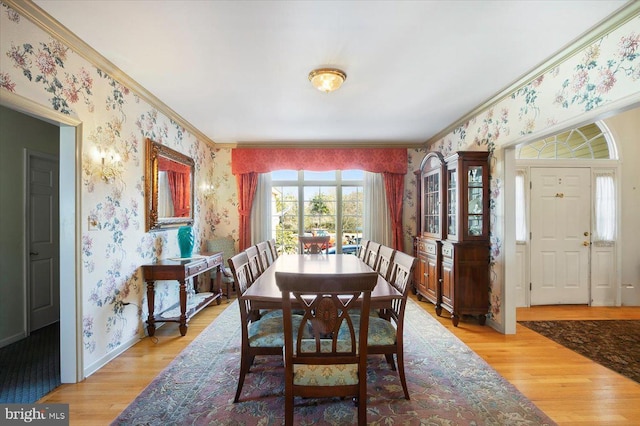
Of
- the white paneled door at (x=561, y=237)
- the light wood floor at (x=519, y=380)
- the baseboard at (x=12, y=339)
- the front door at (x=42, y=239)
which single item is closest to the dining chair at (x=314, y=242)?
the light wood floor at (x=519, y=380)

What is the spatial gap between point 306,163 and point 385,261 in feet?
9.15

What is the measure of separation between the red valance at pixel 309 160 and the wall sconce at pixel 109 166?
236cm

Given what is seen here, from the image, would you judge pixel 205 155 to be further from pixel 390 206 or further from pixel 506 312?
pixel 506 312

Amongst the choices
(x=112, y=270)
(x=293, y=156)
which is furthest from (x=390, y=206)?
(x=112, y=270)

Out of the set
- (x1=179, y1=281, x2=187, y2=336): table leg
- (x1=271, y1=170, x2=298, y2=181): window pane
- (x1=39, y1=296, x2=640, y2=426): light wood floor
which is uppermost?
(x1=271, y1=170, x2=298, y2=181): window pane

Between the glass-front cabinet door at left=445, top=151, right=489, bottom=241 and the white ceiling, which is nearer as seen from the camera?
the white ceiling

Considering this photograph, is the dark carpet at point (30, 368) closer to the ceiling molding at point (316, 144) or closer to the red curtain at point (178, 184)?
the red curtain at point (178, 184)

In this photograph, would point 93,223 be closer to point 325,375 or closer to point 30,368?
point 30,368

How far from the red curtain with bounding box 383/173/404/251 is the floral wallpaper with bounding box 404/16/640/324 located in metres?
1.05

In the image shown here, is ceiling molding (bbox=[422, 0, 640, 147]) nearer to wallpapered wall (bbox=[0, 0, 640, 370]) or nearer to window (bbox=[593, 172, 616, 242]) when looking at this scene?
wallpapered wall (bbox=[0, 0, 640, 370])

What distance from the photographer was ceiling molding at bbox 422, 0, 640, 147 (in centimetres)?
179

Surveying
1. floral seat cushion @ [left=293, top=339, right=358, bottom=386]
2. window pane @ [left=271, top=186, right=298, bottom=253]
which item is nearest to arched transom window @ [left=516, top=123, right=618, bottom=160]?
window pane @ [left=271, top=186, right=298, bottom=253]

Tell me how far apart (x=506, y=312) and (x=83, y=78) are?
4296 mm

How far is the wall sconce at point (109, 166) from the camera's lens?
2410mm
